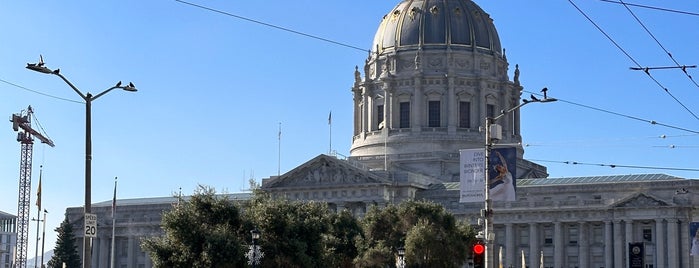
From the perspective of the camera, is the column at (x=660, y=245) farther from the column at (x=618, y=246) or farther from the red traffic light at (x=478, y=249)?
the red traffic light at (x=478, y=249)

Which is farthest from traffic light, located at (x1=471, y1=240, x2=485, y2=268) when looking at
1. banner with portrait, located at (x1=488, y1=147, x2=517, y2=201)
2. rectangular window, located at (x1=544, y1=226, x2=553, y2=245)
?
rectangular window, located at (x1=544, y1=226, x2=553, y2=245)

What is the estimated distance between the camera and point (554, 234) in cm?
13350

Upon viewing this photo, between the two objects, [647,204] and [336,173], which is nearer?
[647,204]

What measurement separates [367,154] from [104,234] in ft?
115

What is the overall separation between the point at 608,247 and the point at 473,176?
7648cm

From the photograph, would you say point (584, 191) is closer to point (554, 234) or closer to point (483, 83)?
point (554, 234)

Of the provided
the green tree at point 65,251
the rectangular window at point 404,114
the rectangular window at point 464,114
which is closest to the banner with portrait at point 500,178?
the green tree at point 65,251

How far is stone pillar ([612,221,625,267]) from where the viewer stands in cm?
12875

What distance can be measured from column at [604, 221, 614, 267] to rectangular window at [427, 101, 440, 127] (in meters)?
34.3

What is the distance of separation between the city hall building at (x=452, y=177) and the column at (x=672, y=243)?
10 cm

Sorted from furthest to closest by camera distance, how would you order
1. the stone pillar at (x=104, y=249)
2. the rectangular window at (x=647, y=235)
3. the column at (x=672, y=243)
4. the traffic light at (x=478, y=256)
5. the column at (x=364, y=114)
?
the column at (x=364, y=114) < the stone pillar at (x=104, y=249) < the rectangular window at (x=647, y=235) < the column at (x=672, y=243) < the traffic light at (x=478, y=256)

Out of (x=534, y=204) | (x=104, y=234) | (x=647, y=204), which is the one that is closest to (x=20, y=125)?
(x=104, y=234)

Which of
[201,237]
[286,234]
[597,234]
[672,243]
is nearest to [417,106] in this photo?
[597,234]

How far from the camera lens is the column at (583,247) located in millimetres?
131750
